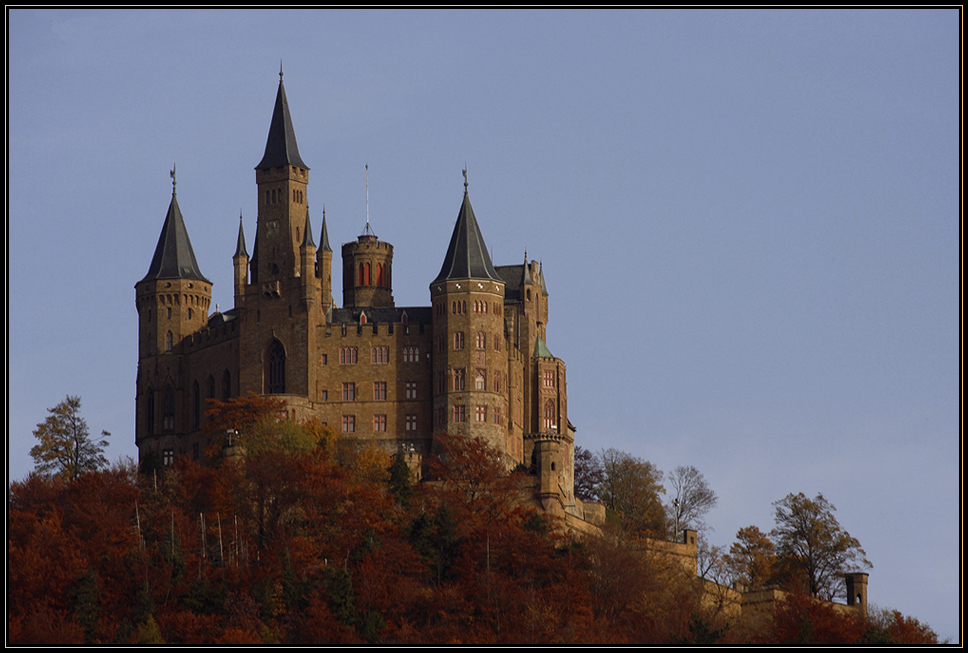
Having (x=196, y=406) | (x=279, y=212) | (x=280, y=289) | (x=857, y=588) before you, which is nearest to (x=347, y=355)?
(x=280, y=289)

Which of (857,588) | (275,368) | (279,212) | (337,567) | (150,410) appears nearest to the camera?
(337,567)

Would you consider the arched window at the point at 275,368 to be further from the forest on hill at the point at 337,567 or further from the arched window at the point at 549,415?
the arched window at the point at 549,415

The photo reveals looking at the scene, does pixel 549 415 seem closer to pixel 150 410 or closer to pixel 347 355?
pixel 347 355

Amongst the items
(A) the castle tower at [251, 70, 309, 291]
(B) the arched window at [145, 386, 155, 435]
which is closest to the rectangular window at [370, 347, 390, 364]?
(A) the castle tower at [251, 70, 309, 291]

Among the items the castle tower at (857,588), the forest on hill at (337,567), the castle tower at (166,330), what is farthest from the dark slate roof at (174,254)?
the castle tower at (857,588)

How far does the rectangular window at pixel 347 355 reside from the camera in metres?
116

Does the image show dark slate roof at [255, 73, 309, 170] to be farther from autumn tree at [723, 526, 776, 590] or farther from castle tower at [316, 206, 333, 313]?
autumn tree at [723, 526, 776, 590]

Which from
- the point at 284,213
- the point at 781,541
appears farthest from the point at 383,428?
the point at 781,541

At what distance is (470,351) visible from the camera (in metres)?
114

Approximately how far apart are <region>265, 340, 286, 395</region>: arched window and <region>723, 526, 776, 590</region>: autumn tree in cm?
2605

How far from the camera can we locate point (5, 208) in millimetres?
72375

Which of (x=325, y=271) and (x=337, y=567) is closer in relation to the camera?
(x=337, y=567)

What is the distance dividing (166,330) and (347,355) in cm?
1330

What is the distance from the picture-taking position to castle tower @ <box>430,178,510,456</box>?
372ft
